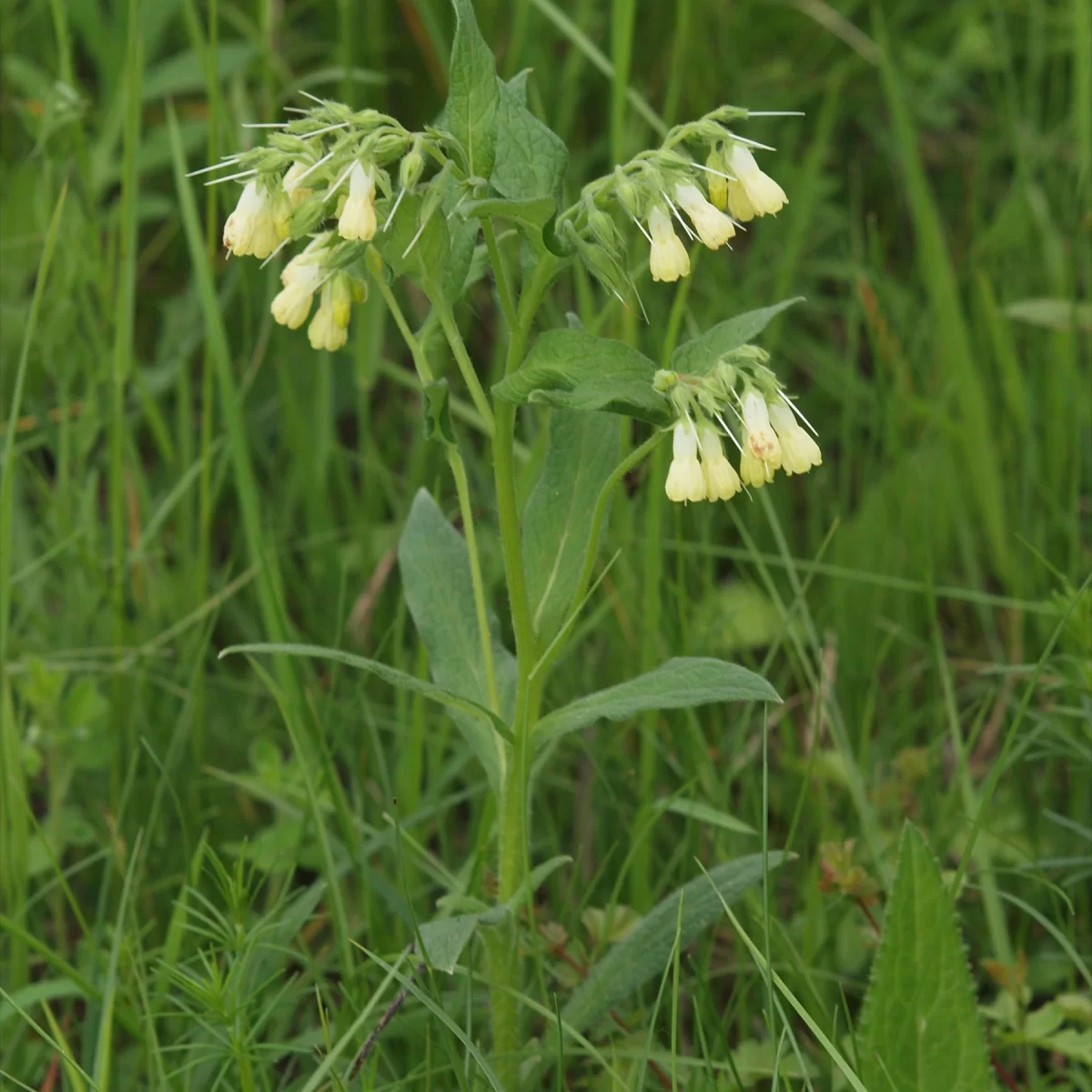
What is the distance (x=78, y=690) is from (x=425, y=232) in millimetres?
1192

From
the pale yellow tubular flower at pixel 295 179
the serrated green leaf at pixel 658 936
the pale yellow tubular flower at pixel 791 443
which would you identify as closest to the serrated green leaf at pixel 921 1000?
the serrated green leaf at pixel 658 936

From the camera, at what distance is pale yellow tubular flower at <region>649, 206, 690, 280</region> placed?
1.65 meters

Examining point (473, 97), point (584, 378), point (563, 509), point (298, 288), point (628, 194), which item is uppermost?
point (473, 97)

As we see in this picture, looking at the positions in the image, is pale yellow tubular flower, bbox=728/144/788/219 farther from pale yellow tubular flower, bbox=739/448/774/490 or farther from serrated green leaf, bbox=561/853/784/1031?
serrated green leaf, bbox=561/853/784/1031

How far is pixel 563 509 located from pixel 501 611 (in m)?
0.84

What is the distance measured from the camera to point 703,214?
1.65 metres

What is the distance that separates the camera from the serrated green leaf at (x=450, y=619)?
1980 mm

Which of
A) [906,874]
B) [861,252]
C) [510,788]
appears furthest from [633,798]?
[861,252]

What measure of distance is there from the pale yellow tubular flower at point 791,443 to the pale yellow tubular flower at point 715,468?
0.09 meters

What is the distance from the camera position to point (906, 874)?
1725mm

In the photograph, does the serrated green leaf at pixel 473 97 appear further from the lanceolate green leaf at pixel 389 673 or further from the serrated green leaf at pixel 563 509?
the lanceolate green leaf at pixel 389 673

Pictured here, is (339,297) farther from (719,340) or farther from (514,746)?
(514,746)

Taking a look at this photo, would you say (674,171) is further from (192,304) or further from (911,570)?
(192,304)

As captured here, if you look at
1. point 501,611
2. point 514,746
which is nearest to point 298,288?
point 514,746
